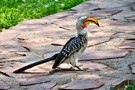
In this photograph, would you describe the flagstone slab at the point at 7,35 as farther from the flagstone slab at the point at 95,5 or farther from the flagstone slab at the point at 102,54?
the flagstone slab at the point at 95,5

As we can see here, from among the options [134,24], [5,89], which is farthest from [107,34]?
[5,89]

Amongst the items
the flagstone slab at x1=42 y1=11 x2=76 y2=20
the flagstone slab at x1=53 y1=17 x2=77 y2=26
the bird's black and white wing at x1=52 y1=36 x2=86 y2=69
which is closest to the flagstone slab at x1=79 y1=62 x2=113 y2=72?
the bird's black and white wing at x1=52 y1=36 x2=86 y2=69

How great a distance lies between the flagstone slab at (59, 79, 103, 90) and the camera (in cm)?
423

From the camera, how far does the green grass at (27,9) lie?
24.8ft

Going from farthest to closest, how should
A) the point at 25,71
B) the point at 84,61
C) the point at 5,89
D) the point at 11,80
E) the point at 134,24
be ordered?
1. the point at 134,24
2. the point at 84,61
3. the point at 25,71
4. the point at 11,80
5. the point at 5,89

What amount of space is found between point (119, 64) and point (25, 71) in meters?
1.27

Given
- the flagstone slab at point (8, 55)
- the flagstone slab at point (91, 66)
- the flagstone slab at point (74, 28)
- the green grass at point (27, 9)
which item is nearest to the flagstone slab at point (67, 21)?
the flagstone slab at point (74, 28)

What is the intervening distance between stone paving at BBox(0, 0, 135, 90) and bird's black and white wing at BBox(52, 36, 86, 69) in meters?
0.19

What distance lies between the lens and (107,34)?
6.51m

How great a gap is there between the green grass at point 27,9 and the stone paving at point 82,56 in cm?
25

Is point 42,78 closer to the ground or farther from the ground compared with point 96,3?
closer to the ground

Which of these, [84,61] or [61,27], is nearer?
[84,61]

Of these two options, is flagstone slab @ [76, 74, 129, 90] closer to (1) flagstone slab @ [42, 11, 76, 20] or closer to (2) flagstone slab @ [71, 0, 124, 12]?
(1) flagstone slab @ [42, 11, 76, 20]

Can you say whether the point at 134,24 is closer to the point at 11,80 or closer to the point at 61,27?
the point at 61,27
